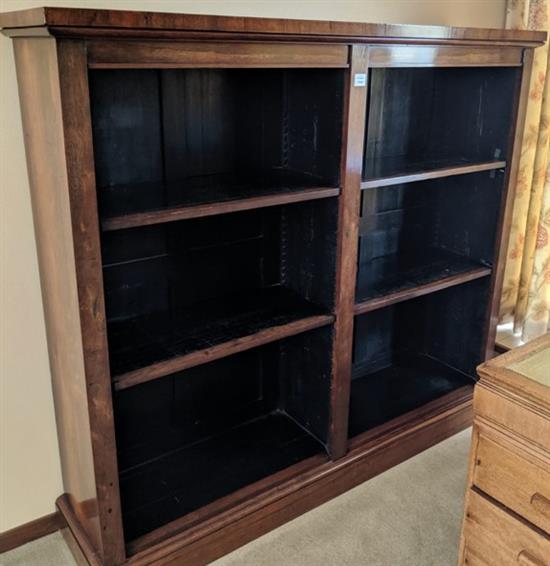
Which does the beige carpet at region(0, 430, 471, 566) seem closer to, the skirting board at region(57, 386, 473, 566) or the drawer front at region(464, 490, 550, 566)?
the skirting board at region(57, 386, 473, 566)

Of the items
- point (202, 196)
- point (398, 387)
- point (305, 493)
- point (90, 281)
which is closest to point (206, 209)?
point (202, 196)

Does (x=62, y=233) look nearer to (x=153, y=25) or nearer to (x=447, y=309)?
(x=153, y=25)

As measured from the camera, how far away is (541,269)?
110 inches

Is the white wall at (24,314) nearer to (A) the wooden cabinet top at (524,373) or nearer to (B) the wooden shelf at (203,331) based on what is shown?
(B) the wooden shelf at (203,331)

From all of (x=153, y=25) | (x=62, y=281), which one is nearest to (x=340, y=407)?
(x=62, y=281)

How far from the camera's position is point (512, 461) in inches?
49.1

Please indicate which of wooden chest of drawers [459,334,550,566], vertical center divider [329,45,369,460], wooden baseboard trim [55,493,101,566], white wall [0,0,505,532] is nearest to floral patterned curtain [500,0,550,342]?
white wall [0,0,505,532]

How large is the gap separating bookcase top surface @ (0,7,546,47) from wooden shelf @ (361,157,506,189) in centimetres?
37

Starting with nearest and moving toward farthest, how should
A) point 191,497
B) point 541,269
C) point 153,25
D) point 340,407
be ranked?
point 153,25 → point 191,497 → point 340,407 → point 541,269

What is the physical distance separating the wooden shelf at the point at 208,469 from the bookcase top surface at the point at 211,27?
1226 millimetres

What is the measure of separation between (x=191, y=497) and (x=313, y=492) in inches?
15.0

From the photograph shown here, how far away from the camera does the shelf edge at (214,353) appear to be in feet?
4.96

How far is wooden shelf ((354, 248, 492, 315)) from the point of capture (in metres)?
1.99

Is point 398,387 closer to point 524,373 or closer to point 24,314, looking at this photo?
point 524,373
